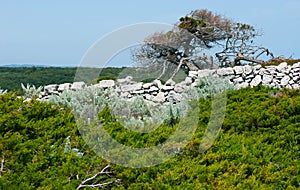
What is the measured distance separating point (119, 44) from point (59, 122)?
1448mm

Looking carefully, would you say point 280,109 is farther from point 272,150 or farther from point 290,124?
point 272,150

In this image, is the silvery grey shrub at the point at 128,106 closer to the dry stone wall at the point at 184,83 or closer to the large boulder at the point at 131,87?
the dry stone wall at the point at 184,83

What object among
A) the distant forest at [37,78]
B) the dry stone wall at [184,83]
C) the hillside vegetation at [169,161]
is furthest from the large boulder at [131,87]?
the distant forest at [37,78]

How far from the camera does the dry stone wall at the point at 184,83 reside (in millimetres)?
7459

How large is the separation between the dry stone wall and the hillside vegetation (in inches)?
69.2

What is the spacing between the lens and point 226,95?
5.84 metres

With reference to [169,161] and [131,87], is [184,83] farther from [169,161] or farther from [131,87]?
[169,161]

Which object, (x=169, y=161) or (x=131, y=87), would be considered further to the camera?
(x=131, y=87)

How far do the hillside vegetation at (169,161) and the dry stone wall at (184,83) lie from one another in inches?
69.2

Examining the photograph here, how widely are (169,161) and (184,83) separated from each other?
4360 millimetres

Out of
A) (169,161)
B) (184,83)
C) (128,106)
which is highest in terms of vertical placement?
(184,83)

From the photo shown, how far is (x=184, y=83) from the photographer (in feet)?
26.9

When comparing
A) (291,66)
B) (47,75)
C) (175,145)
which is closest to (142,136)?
(175,145)

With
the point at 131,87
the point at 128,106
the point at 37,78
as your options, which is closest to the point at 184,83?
the point at 131,87
